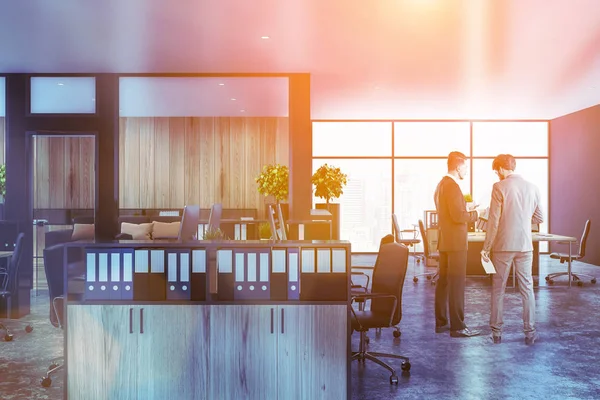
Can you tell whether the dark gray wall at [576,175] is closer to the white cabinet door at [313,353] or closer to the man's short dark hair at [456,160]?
the man's short dark hair at [456,160]

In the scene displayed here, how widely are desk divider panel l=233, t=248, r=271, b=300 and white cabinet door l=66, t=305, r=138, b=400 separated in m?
0.70

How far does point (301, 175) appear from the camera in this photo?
8.73m

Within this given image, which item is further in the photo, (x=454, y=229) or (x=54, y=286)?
(x=454, y=229)

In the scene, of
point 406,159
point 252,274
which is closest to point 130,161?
point 406,159

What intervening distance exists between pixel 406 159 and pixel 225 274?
1169cm

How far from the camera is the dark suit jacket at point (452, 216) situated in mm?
5633

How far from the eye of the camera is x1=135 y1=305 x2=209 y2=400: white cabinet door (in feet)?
10.9

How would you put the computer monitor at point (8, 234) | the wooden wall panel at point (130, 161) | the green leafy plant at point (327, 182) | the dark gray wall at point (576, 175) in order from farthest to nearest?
the wooden wall panel at point (130, 161) → the dark gray wall at point (576, 175) → the green leafy plant at point (327, 182) → the computer monitor at point (8, 234)

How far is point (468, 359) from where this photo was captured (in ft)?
16.8

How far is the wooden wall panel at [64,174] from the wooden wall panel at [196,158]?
3.15 feet

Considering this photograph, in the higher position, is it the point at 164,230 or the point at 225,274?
the point at 225,274

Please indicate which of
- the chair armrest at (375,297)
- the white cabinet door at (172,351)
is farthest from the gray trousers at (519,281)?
the white cabinet door at (172,351)

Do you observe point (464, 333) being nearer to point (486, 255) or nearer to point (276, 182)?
point (486, 255)

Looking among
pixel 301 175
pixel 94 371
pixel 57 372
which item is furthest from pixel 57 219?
pixel 94 371
